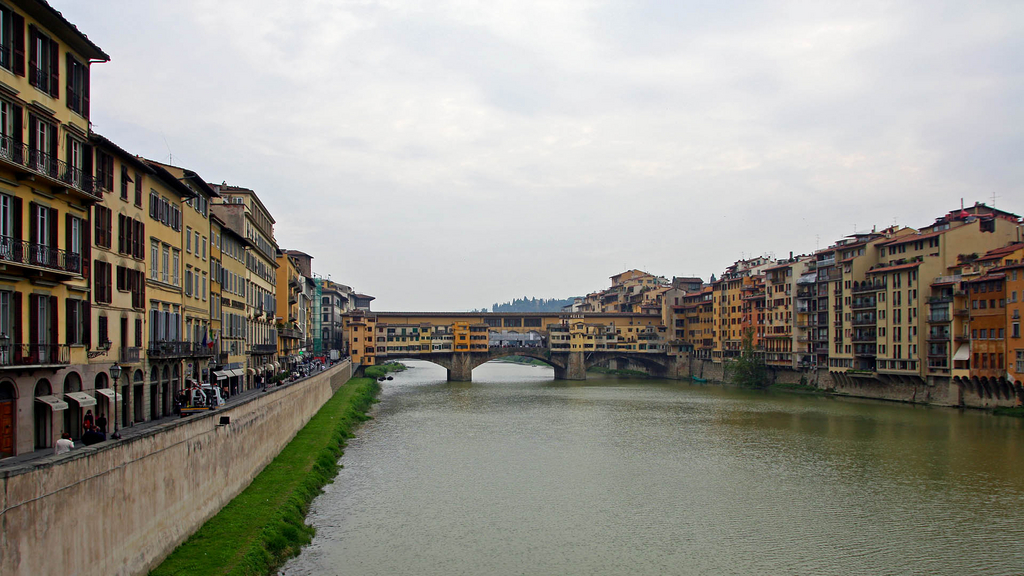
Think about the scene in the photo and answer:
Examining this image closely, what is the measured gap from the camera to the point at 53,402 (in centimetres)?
1861

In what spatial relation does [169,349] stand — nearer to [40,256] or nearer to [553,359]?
[40,256]

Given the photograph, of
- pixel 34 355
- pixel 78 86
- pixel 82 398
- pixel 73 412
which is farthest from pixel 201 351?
pixel 34 355

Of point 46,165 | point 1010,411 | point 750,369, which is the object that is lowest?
point 1010,411

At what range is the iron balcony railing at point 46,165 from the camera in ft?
55.8

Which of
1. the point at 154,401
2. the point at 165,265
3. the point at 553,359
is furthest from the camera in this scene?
the point at 553,359

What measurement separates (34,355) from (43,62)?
6.98 m

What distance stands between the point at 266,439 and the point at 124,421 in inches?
235

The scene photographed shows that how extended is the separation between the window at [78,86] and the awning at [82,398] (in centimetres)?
722

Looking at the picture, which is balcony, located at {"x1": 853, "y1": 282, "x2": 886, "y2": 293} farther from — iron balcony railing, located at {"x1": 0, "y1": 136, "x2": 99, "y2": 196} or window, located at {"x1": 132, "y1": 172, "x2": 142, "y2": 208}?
iron balcony railing, located at {"x1": 0, "y1": 136, "x2": 99, "y2": 196}

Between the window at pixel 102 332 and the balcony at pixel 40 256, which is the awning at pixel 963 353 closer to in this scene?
the window at pixel 102 332

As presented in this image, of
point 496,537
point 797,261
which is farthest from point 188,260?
point 797,261

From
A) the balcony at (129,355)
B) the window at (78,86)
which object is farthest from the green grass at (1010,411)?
the window at (78,86)

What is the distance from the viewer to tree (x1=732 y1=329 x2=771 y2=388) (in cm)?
8231

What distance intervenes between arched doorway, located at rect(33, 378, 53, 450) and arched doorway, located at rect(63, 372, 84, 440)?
99 centimetres
